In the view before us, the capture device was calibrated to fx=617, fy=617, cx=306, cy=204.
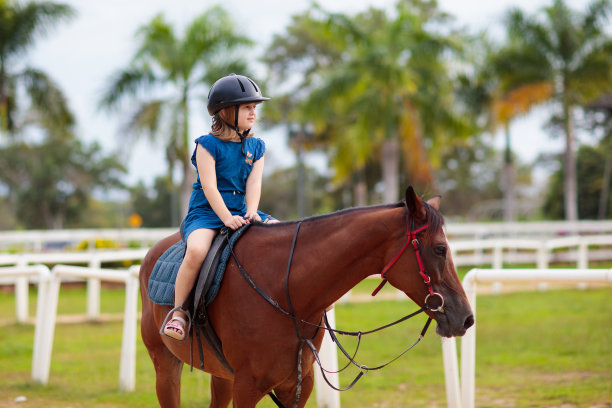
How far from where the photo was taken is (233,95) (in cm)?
375

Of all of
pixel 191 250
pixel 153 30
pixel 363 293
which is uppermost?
pixel 153 30

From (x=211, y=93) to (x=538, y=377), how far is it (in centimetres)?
507

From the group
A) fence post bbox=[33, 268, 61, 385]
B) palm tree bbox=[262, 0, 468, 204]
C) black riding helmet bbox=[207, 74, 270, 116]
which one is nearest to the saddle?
black riding helmet bbox=[207, 74, 270, 116]

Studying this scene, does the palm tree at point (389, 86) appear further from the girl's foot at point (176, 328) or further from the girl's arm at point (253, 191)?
the girl's foot at point (176, 328)

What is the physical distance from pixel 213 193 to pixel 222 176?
183 millimetres

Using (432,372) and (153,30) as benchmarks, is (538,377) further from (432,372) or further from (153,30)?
(153,30)

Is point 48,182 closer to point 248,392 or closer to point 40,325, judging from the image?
point 40,325

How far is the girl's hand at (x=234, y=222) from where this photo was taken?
366 cm

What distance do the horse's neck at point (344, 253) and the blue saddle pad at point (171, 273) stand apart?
1.42ft

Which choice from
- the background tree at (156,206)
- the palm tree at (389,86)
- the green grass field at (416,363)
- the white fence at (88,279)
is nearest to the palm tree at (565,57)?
the palm tree at (389,86)

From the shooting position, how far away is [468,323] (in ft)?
10.5

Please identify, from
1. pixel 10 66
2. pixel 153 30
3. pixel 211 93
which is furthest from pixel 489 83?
pixel 211 93

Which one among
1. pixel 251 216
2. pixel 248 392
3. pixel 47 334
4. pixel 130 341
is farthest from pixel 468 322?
pixel 47 334

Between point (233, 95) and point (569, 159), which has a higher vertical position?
point (569, 159)
